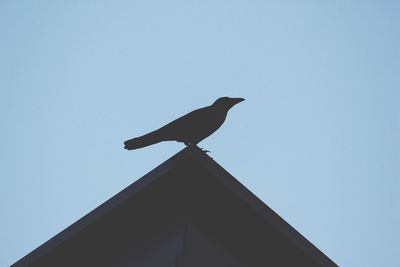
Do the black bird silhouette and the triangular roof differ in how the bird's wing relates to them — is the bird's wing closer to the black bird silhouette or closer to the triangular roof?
the black bird silhouette

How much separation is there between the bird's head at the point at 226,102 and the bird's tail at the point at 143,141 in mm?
1135

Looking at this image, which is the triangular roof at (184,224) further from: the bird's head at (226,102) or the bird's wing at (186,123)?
the bird's head at (226,102)

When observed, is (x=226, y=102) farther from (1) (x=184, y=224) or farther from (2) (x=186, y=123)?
(1) (x=184, y=224)

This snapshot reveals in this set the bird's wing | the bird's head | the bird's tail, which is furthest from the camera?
the bird's head

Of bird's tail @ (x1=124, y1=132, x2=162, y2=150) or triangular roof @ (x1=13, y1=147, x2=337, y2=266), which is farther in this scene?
bird's tail @ (x1=124, y1=132, x2=162, y2=150)

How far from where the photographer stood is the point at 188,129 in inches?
205

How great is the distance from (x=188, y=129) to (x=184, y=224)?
5.17 feet

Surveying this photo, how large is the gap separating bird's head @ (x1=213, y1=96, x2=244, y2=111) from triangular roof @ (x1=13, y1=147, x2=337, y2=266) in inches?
89.4

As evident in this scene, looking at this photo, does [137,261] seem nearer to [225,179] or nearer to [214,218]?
[214,218]

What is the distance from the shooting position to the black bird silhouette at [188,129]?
5.20 meters

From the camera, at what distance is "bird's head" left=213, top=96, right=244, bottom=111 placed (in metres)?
Answer: 6.16

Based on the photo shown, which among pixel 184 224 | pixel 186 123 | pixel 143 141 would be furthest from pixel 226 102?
pixel 184 224

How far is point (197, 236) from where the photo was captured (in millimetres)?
3879

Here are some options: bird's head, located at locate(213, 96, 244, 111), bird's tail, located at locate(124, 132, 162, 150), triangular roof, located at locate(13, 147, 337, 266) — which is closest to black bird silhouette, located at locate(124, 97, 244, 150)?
bird's tail, located at locate(124, 132, 162, 150)
